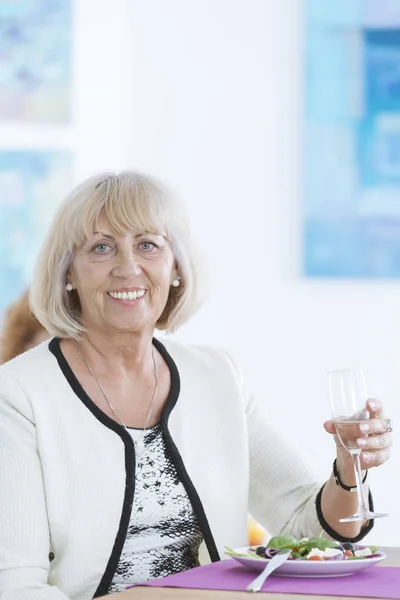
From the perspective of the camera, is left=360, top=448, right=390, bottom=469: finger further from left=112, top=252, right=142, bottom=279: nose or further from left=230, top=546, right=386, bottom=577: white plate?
left=112, top=252, right=142, bottom=279: nose

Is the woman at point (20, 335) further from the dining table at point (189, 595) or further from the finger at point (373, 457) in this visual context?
A: the dining table at point (189, 595)

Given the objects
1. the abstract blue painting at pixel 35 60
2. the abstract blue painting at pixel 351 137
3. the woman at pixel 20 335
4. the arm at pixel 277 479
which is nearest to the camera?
the arm at pixel 277 479

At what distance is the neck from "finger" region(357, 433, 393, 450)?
1.90 ft

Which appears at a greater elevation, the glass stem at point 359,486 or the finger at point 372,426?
the finger at point 372,426

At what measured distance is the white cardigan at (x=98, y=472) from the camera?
1.95 m

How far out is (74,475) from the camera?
6.70 ft

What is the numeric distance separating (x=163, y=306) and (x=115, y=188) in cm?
27

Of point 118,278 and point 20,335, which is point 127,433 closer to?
point 118,278

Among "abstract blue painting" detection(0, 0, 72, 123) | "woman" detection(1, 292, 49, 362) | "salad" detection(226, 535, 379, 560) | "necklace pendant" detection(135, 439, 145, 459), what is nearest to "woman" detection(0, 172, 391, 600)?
"necklace pendant" detection(135, 439, 145, 459)

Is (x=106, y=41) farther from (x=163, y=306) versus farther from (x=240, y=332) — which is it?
(x=163, y=306)

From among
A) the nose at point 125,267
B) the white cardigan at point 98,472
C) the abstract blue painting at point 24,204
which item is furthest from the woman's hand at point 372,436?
the abstract blue painting at point 24,204

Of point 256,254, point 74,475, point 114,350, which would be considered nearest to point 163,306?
point 114,350

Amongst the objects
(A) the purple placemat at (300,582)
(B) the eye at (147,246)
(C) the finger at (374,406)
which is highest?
(B) the eye at (147,246)

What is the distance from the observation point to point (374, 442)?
1.88 metres
